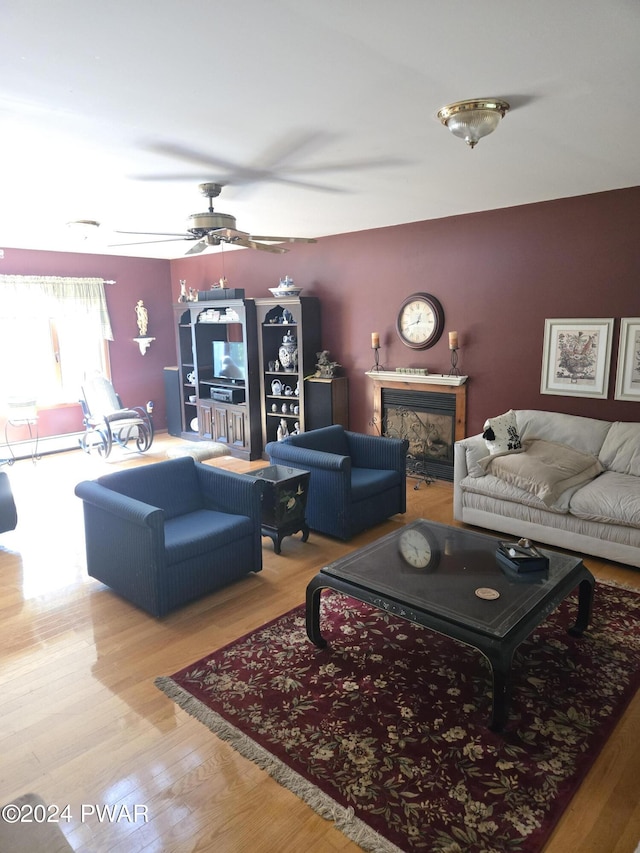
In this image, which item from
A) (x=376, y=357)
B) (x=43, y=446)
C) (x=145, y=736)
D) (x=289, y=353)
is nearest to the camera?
(x=145, y=736)

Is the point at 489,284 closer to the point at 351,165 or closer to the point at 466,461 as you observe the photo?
the point at 466,461

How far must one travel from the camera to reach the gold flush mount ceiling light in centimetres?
246

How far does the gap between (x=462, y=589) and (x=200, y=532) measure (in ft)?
5.06

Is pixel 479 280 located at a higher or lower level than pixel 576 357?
higher

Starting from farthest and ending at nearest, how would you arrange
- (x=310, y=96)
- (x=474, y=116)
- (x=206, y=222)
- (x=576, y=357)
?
(x=576, y=357), (x=206, y=222), (x=474, y=116), (x=310, y=96)

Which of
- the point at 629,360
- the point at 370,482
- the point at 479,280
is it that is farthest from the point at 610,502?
the point at 479,280

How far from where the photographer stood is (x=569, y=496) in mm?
3748

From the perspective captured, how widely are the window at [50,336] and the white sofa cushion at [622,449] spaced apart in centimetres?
608

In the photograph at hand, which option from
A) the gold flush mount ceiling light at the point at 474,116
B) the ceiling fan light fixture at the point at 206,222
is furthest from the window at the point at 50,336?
the gold flush mount ceiling light at the point at 474,116

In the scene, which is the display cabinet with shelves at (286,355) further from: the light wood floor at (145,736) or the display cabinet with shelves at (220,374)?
the light wood floor at (145,736)

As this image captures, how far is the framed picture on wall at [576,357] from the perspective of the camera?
4461mm

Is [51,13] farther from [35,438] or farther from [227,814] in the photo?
[35,438]

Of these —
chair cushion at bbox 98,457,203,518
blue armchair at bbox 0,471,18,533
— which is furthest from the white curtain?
chair cushion at bbox 98,457,203,518

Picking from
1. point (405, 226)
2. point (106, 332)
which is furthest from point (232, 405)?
point (405, 226)
